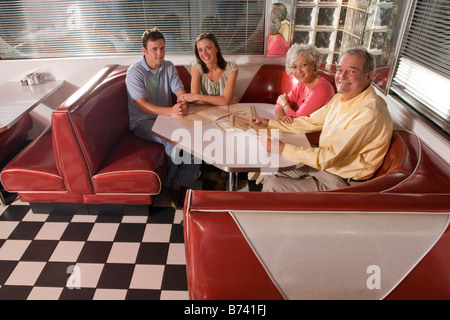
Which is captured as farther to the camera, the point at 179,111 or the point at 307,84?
the point at 307,84

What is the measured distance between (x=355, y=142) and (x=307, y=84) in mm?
991

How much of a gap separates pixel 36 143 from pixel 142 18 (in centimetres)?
164

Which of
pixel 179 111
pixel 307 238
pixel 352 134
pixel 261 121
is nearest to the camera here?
pixel 307 238

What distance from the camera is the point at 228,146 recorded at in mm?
1980

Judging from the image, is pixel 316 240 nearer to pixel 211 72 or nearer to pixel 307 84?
pixel 307 84

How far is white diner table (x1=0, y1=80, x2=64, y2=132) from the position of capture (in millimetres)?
2562

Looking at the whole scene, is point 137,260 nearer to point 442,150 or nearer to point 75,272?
point 75,272

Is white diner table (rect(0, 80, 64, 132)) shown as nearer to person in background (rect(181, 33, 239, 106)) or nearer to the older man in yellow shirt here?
person in background (rect(181, 33, 239, 106))

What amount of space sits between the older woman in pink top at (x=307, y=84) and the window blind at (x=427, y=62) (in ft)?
1.68

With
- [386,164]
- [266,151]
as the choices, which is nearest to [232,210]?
[266,151]

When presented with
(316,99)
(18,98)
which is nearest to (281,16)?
(316,99)

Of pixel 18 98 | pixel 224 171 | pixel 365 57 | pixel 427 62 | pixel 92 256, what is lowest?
pixel 92 256

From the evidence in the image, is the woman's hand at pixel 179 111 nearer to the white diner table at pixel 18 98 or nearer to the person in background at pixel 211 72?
the person in background at pixel 211 72
